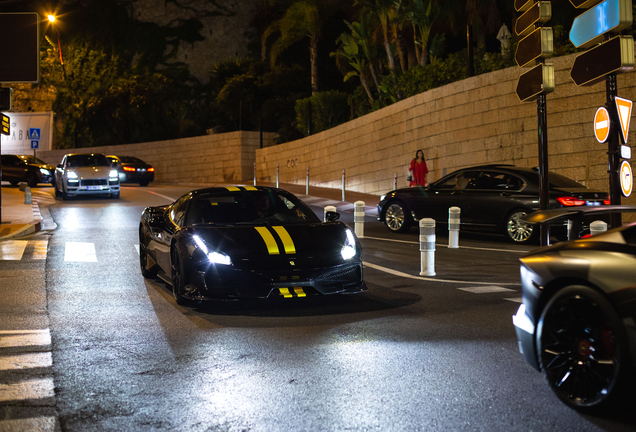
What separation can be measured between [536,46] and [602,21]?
1479 mm

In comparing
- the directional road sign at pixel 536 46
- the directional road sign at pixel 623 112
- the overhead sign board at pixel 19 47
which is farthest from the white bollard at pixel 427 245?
the overhead sign board at pixel 19 47

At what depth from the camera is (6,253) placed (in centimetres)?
1223

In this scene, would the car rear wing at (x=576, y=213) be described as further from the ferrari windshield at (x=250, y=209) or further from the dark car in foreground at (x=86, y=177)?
the dark car in foreground at (x=86, y=177)

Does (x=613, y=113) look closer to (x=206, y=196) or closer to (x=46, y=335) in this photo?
(x=206, y=196)

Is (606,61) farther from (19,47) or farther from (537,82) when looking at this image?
(19,47)

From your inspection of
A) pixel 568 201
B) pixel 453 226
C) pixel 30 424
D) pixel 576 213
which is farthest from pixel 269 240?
pixel 568 201

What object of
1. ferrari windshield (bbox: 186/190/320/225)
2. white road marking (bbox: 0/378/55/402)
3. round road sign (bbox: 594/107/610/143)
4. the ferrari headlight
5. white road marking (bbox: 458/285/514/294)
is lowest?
white road marking (bbox: 0/378/55/402)

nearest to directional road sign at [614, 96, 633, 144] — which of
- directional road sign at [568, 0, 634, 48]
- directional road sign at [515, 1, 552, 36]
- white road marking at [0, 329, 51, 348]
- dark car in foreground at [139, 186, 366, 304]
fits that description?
directional road sign at [568, 0, 634, 48]

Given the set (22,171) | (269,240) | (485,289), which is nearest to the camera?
(269,240)

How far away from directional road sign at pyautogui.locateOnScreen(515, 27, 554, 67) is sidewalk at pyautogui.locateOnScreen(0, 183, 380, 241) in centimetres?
996

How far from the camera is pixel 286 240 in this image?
758cm

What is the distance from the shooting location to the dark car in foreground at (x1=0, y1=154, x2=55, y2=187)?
116ft

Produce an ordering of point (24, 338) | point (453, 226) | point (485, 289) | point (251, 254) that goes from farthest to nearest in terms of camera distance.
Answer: point (453, 226), point (485, 289), point (251, 254), point (24, 338)

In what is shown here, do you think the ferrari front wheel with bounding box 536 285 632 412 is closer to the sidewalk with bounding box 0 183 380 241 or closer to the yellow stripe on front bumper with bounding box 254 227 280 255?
the yellow stripe on front bumper with bounding box 254 227 280 255
